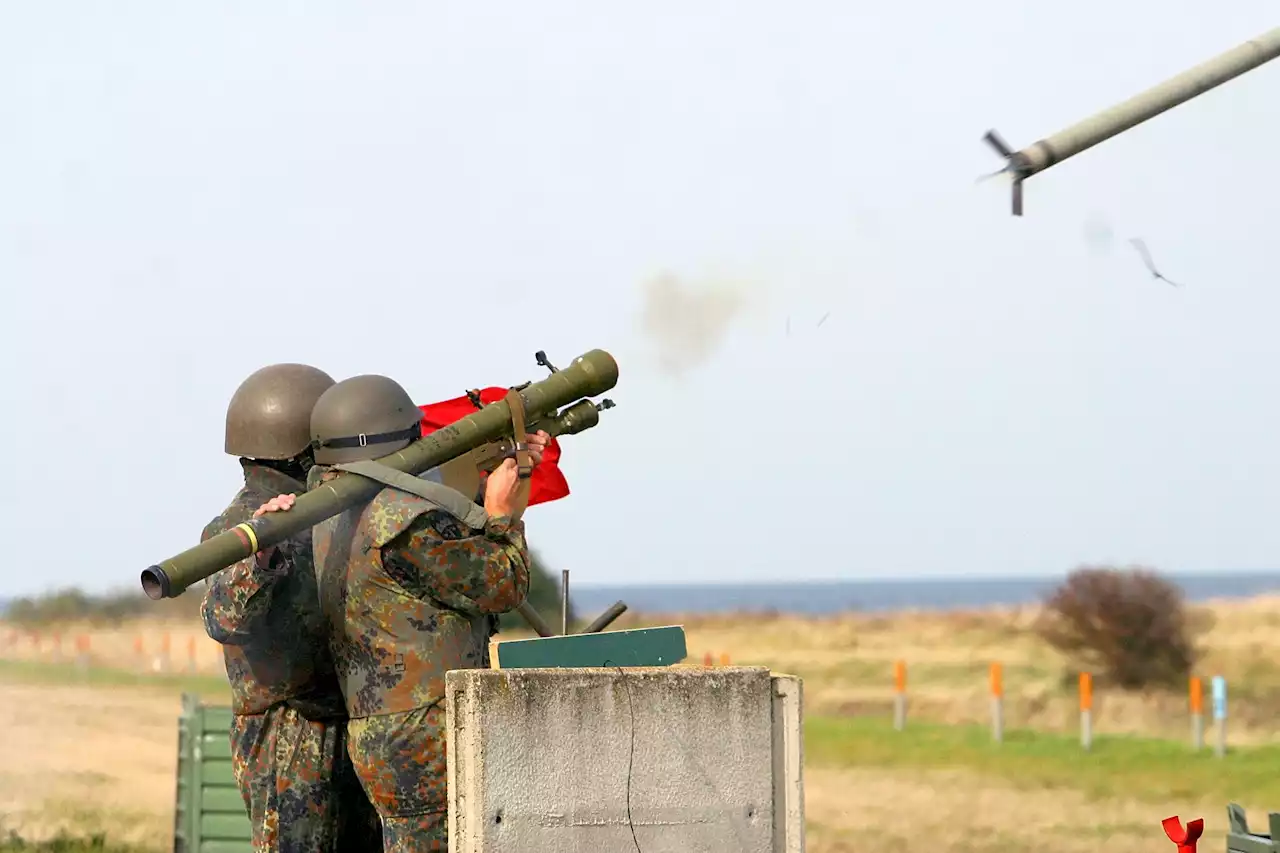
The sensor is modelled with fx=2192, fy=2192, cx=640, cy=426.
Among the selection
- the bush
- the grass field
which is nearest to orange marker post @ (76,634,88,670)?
the grass field

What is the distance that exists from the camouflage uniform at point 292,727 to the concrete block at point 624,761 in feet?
3.14

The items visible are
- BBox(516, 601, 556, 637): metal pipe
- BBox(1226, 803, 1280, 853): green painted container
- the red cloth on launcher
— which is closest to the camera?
BBox(1226, 803, 1280, 853): green painted container

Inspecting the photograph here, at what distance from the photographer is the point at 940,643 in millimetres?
49812

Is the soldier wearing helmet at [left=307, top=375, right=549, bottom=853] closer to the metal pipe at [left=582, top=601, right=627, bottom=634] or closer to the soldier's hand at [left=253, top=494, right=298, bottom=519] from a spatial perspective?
the soldier's hand at [left=253, top=494, right=298, bottom=519]

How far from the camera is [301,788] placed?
23.7 ft

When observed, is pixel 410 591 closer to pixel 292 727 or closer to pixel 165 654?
pixel 292 727

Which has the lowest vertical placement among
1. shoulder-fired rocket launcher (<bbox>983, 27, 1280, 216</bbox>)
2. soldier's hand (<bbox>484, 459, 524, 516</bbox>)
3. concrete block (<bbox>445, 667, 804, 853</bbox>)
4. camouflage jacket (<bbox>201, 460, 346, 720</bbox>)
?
concrete block (<bbox>445, 667, 804, 853</bbox>)

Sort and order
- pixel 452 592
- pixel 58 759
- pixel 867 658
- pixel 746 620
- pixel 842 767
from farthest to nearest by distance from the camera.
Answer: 1. pixel 746 620
2. pixel 867 658
3. pixel 58 759
4. pixel 842 767
5. pixel 452 592

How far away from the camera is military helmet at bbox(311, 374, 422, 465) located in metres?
6.95

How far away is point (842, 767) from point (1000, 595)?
16543 centimetres

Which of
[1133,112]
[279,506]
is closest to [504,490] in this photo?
[279,506]

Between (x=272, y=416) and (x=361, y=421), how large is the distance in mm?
846

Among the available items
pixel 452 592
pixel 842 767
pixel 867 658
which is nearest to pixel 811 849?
pixel 842 767

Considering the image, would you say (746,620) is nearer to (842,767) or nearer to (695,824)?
(842,767)
